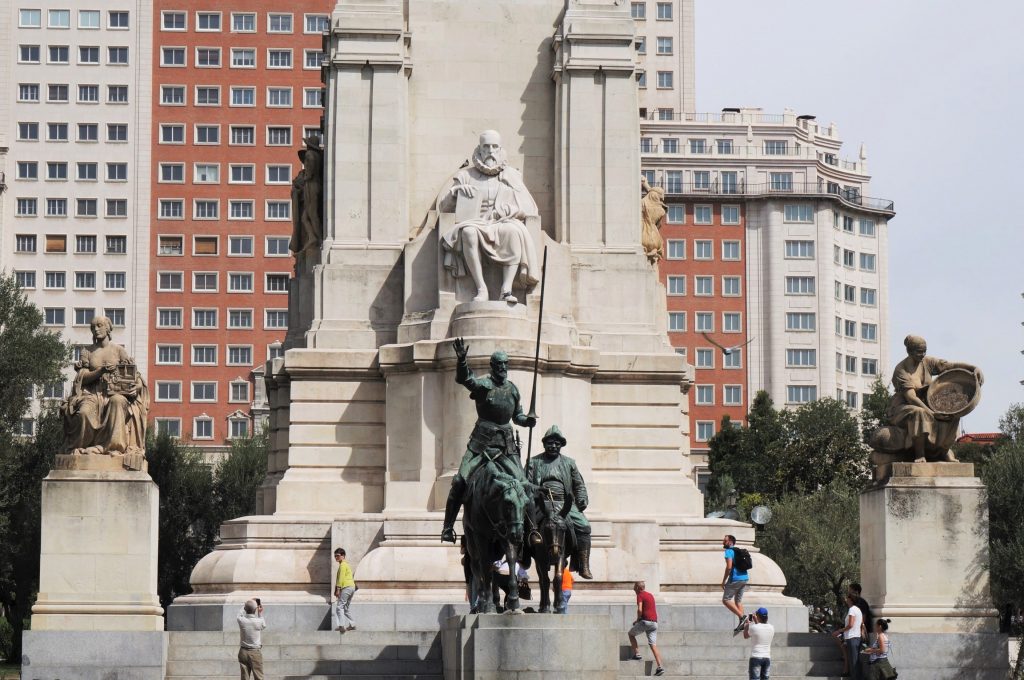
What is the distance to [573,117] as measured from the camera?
41.7 m

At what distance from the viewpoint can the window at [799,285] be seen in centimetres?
12694

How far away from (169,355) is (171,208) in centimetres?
884

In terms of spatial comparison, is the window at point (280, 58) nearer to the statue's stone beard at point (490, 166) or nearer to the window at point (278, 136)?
the window at point (278, 136)

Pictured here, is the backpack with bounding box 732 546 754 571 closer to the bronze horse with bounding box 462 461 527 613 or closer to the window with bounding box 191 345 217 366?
the bronze horse with bounding box 462 461 527 613

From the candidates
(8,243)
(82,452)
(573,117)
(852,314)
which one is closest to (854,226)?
(852,314)

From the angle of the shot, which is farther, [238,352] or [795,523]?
[238,352]

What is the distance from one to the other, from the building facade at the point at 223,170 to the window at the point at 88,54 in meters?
3.56

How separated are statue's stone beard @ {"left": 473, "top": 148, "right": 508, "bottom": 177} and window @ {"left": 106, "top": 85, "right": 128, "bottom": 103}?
81.5 meters

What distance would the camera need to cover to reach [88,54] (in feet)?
392

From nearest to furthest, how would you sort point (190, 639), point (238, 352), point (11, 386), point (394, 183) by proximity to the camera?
point (190, 639) < point (394, 183) < point (11, 386) < point (238, 352)

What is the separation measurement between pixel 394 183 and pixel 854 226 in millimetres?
94266

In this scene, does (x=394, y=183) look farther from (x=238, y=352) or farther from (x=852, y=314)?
(x=852, y=314)

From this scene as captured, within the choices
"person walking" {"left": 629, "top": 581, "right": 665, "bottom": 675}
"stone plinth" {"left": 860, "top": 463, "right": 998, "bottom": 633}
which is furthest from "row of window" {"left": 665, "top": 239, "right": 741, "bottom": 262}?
"person walking" {"left": 629, "top": 581, "right": 665, "bottom": 675}

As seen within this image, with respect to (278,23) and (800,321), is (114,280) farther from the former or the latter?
(800,321)
